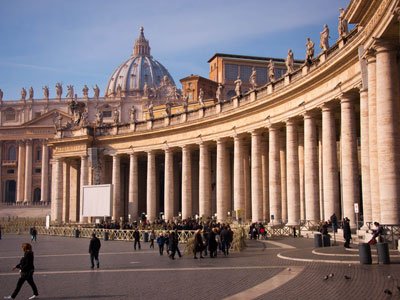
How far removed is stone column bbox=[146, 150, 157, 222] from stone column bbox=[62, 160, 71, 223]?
655 inches

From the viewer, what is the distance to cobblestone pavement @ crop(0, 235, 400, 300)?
57.5 feet

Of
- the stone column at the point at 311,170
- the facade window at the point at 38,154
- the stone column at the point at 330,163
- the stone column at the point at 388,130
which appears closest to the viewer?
the stone column at the point at 388,130

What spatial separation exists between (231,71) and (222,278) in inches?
4526

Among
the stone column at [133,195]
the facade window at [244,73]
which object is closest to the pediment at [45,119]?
the facade window at [244,73]

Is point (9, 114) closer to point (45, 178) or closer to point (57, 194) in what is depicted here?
point (45, 178)

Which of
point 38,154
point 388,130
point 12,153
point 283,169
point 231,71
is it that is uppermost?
point 231,71

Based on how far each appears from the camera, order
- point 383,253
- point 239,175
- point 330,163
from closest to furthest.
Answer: point 383,253 → point 330,163 → point 239,175

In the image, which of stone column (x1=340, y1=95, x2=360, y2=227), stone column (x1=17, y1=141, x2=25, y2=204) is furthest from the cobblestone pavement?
stone column (x1=17, y1=141, x2=25, y2=204)

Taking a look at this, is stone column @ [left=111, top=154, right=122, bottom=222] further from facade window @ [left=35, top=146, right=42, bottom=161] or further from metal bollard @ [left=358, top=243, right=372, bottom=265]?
facade window @ [left=35, top=146, right=42, bottom=161]

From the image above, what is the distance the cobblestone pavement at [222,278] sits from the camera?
17.5 metres

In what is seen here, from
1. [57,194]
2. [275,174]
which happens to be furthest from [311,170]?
[57,194]

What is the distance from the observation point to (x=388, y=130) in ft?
92.4

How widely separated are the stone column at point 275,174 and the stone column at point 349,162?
13.2m

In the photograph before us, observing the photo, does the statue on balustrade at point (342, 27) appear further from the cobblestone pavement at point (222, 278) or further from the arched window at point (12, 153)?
the arched window at point (12, 153)
